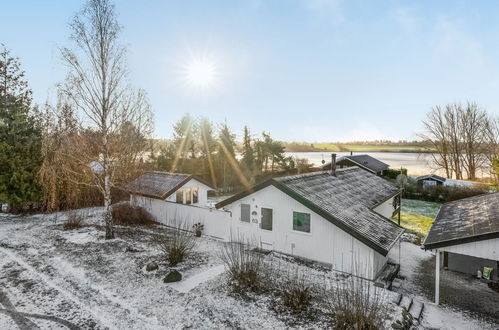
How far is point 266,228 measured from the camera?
46.1ft

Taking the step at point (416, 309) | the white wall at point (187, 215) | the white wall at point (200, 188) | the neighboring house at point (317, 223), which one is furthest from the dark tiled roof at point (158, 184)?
the step at point (416, 309)

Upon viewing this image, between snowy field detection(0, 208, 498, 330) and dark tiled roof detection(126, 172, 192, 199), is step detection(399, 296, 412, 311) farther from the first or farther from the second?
dark tiled roof detection(126, 172, 192, 199)

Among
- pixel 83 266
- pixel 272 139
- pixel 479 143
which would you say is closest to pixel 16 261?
pixel 83 266

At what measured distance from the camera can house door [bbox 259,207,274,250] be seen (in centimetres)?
1385

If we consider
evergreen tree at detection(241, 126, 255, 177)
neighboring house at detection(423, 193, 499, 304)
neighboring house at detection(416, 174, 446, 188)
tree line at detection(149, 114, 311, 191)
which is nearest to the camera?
neighboring house at detection(423, 193, 499, 304)

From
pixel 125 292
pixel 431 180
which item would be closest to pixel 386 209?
pixel 125 292

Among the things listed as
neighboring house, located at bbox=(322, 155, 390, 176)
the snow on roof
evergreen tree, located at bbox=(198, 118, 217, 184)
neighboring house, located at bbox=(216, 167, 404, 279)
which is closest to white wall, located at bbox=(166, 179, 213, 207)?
the snow on roof

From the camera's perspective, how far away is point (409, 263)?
548 inches

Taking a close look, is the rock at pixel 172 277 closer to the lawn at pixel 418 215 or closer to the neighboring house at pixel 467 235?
the neighboring house at pixel 467 235

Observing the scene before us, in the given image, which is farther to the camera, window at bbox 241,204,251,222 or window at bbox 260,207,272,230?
window at bbox 241,204,251,222

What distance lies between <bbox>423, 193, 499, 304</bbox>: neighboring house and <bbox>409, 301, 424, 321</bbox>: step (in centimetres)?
81

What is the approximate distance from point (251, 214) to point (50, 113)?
58.3ft

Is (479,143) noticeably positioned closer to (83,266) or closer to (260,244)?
(260,244)

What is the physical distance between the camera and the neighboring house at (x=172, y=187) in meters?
19.8
